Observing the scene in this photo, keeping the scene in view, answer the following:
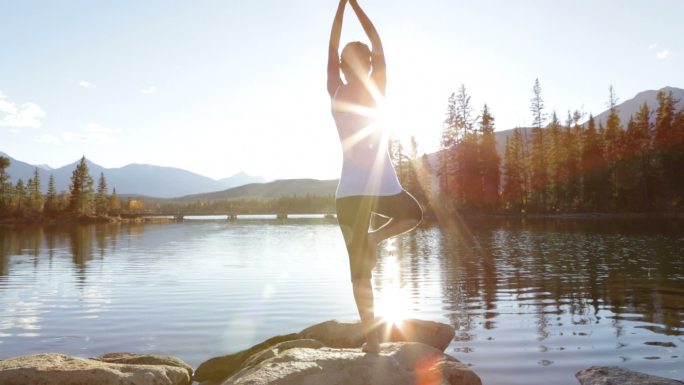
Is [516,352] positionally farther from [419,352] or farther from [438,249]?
[438,249]

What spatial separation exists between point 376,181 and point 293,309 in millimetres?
9628

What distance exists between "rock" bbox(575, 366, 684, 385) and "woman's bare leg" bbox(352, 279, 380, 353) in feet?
10.7

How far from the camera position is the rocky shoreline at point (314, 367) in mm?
4812

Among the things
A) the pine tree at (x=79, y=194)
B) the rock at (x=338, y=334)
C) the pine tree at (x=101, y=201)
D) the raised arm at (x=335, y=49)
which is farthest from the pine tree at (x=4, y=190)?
the raised arm at (x=335, y=49)

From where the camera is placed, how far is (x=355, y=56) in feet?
16.6

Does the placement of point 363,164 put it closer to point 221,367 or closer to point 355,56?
point 355,56

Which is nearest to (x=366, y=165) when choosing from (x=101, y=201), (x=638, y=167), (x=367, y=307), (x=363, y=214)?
(x=363, y=214)

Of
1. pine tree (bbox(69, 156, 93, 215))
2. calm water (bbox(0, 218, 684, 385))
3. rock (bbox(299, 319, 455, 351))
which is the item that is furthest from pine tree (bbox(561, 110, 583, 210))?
pine tree (bbox(69, 156, 93, 215))

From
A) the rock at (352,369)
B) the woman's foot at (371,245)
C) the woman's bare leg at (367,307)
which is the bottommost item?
the rock at (352,369)

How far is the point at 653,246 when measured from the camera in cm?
2848

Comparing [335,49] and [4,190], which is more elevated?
[4,190]

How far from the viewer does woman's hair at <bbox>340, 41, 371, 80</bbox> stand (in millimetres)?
5047

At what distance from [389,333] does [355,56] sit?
5.04m

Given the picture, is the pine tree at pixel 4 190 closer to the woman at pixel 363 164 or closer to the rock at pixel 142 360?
the rock at pixel 142 360
